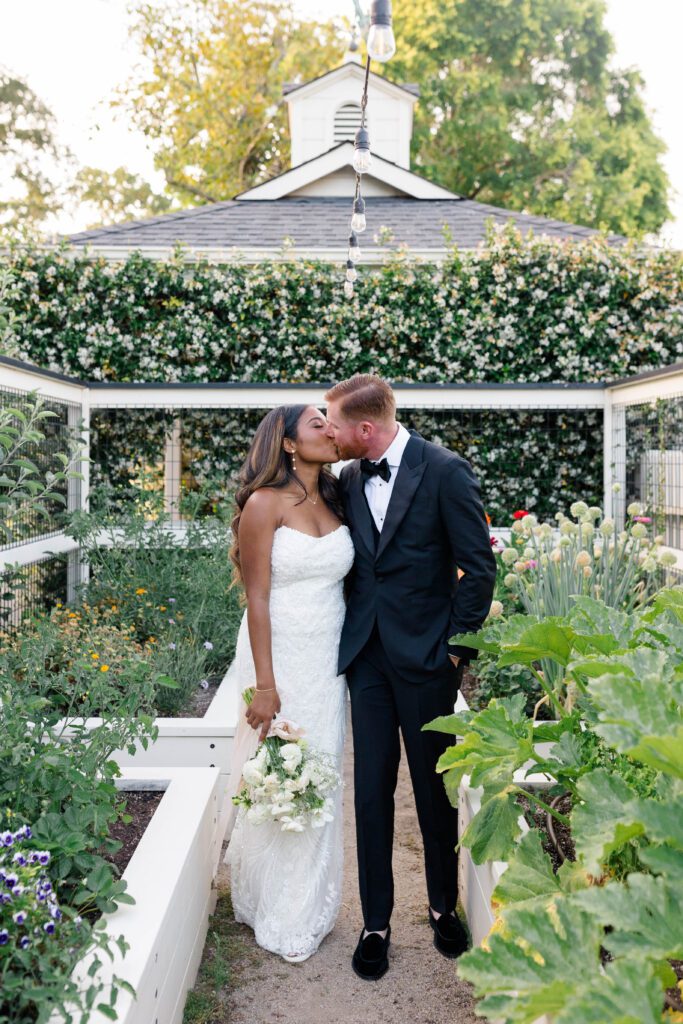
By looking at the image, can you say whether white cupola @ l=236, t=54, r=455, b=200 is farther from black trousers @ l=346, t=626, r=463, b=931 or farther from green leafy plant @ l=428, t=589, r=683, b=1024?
green leafy plant @ l=428, t=589, r=683, b=1024

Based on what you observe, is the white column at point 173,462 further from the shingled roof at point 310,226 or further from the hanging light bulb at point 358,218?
the shingled roof at point 310,226

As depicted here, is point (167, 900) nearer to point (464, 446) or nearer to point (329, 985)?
point (329, 985)

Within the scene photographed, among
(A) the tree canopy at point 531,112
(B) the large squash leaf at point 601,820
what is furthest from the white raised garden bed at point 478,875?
(A) the tree canopy at point 531,112

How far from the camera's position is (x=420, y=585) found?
317 cm

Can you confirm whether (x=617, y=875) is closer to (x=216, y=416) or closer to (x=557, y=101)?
(x=216, y=416)

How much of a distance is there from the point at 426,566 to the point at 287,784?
2.90 ft

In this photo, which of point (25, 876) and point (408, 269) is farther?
point (408, 269)

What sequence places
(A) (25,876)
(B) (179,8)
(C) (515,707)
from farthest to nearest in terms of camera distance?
(B) (179,8) → (C) (515,707) → (A) (25,876)

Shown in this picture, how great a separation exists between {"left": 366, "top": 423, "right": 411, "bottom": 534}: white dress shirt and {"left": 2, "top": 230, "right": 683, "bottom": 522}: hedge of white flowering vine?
16.4ft

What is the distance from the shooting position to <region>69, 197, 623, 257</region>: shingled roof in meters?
10.5

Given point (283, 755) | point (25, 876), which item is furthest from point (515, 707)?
point (25, 876)

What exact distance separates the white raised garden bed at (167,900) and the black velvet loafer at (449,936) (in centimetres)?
82

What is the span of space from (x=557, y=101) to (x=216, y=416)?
22.1m

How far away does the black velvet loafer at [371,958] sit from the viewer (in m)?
3.07
